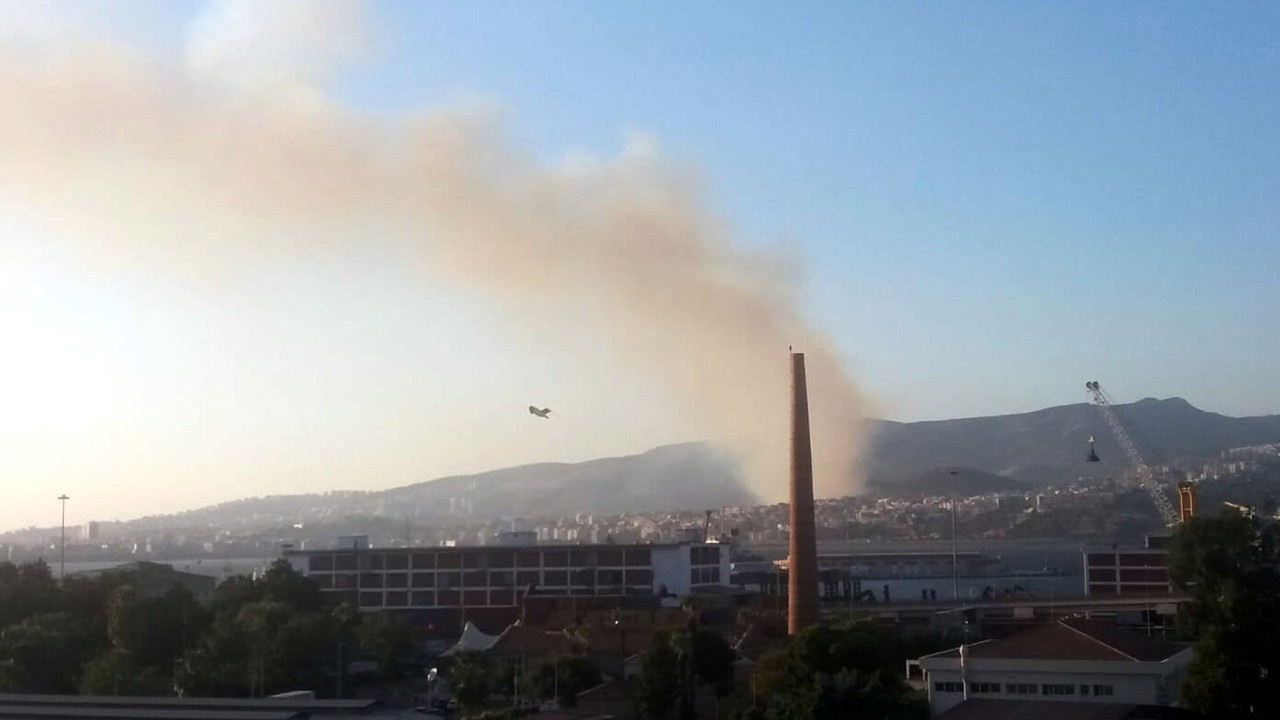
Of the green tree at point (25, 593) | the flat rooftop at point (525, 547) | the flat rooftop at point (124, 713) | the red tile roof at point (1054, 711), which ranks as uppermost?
A: the flat rooftop at point (525, 547)

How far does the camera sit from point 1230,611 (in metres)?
27.7

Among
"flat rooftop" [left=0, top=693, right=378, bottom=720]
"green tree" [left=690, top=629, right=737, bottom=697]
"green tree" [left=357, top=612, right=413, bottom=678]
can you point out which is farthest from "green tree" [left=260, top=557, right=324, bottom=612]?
"flat rooftop" [left=0, top=693, right=378, bottom=720]

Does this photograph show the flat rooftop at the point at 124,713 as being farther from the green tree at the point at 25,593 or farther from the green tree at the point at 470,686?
the green tree at the point at 25,593

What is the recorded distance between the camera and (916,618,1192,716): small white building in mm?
29453

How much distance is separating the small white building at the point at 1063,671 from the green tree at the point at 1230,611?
5.15 ft

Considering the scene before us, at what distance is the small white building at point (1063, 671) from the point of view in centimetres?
2945

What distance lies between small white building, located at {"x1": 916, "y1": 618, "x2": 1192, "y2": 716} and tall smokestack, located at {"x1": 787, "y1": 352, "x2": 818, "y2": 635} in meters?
13.9

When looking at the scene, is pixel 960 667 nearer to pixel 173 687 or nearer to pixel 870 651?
pixel 870 651

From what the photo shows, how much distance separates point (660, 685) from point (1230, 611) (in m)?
12.4

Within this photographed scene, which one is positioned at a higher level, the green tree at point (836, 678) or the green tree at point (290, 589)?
the green tree at point (290, 589)

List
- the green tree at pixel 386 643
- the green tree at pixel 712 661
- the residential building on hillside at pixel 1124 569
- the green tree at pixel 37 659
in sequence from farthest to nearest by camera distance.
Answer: the residential building on hillside at pixel 1124 569
the green tree at pixel 386 643
the green tree at pixel 37 659
the green tree at pixel 712 661

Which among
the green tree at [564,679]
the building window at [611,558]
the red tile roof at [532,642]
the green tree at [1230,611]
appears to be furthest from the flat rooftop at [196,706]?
the building window at [611,558]

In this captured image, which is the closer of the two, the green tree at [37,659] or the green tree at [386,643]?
the green tree at [37,659]

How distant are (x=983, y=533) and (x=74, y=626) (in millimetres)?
144108
